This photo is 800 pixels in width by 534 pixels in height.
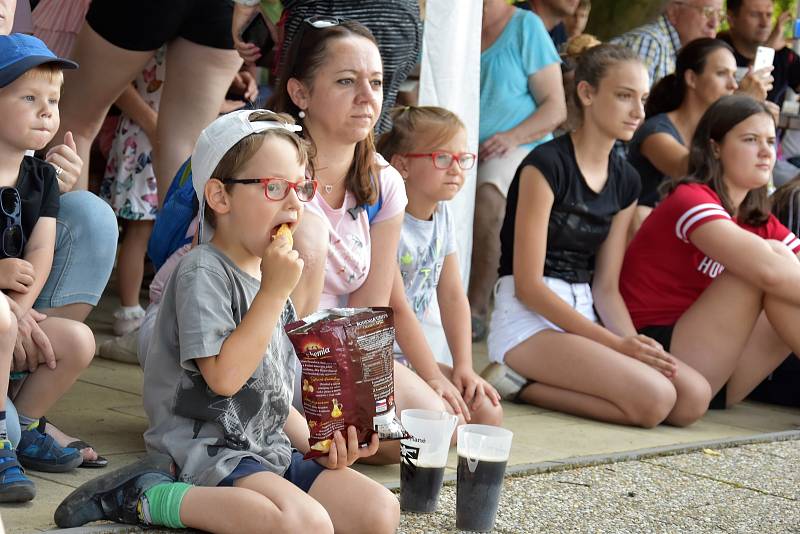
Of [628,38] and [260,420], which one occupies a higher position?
[628,38]

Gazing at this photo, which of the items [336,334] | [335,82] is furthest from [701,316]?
[336,334]

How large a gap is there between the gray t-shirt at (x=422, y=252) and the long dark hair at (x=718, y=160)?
124cm

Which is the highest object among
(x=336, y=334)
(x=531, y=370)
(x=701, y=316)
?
(x=336, y=334)

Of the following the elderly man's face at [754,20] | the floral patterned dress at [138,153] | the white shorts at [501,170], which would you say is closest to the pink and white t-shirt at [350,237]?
the floral patterned dress at [138,153]

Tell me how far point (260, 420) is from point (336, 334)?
288 mm

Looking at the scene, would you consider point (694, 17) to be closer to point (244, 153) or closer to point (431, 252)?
point (431, 252)

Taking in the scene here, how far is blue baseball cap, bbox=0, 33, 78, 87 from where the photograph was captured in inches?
113

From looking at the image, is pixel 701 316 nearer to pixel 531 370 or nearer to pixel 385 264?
pixel 531 370

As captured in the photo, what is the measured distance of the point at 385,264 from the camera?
3.60 m

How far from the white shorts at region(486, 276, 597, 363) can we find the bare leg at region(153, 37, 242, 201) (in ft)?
4.45

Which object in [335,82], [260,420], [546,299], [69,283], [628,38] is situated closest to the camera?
[260,420]

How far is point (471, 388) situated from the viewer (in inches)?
154

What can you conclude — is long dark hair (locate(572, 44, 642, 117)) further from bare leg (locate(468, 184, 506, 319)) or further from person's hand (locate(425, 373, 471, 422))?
person's hand (locate(425, 373, 471, 422))

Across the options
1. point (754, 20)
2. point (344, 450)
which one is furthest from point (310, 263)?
point (754, 20)
